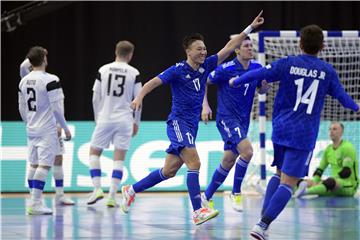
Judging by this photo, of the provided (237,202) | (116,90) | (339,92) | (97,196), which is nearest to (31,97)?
(116,90)

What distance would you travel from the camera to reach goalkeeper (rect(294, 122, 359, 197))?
44.1 ft

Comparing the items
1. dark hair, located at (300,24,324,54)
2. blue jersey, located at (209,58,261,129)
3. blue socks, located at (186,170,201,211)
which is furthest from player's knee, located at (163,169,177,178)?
dark hair, located at (300,24,324,54)

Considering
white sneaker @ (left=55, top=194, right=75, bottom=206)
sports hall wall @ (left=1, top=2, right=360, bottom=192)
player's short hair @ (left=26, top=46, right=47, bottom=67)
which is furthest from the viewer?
sports hall wall @ (left=1, top=2, right=360, bottom=192)

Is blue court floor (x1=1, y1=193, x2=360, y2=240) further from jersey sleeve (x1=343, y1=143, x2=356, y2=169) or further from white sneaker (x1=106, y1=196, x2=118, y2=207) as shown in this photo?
jersey sleeve (x1=343, y1=143, x2=356, y2=169)

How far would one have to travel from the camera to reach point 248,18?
1895 cm

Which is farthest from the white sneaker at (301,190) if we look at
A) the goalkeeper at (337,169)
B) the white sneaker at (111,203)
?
the white sneaker at (111,203)

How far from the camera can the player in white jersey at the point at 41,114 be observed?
1023 cm

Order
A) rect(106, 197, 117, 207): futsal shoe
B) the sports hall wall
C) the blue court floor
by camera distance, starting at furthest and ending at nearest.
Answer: the sports hall wall, rect(106, 197, 117, 207): futsal shoe, the blue court floor

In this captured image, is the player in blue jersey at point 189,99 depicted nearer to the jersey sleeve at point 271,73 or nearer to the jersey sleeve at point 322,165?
the jersey sleeve at point 271,73

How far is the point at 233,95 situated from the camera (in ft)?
33.3

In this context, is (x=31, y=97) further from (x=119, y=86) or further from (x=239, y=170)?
(x=239, y=170)

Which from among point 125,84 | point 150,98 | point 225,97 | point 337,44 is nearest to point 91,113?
point 150,98

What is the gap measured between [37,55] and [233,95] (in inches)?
89.5

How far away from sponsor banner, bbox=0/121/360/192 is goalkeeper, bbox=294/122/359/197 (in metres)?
1.00
